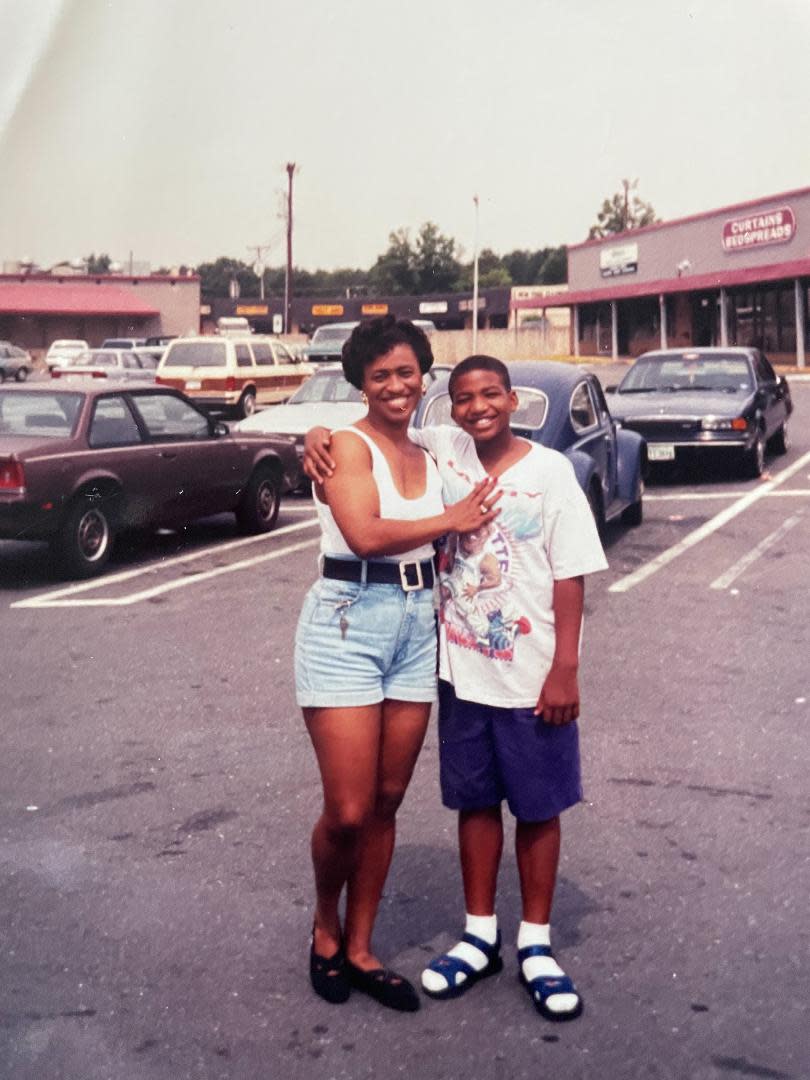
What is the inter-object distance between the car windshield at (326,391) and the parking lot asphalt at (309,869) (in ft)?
23.7

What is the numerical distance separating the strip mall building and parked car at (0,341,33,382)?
20.2 meters

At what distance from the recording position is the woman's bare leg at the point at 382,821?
354cm

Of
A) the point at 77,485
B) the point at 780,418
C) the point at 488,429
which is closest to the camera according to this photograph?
the point at 488,429

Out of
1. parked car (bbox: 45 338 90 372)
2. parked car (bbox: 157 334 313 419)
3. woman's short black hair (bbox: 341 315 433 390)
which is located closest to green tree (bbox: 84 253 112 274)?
parked car (bbox: 45 338 90 372)

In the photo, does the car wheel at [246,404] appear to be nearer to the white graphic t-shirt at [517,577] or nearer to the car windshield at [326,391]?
the car windshield at [326,391]

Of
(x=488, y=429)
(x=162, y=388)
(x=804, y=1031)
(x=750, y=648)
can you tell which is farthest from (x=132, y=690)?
(x=162, y=388)

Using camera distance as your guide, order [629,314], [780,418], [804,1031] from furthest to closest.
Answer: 1. [629,314]
2. [780,418]
3. [804,1031]

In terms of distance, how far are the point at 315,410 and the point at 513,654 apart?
12.0 meters

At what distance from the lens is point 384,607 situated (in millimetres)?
3467

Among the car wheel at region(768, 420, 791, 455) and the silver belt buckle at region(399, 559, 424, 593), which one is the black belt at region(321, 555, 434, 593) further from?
the car wheel at region(768, 420, 791, 455)

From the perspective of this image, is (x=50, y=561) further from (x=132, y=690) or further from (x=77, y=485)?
(x=132, y=690)

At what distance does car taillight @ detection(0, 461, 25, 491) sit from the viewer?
984cm

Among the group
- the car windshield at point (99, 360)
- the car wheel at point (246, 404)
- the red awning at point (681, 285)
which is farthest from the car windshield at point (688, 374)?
the red awning at point (681, 285)

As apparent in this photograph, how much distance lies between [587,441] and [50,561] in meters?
4.46
